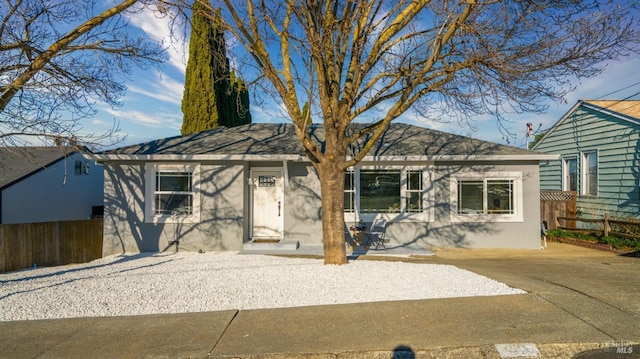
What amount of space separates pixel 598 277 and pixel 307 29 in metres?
7.23

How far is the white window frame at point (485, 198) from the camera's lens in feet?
40.9

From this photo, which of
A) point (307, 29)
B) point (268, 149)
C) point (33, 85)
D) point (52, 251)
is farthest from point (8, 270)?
point (307, 29)

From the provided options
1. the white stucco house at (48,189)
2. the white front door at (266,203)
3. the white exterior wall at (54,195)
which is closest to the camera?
the white front door at (266,203)

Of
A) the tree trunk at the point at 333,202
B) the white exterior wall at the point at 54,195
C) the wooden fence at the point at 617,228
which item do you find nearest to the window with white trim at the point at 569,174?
the wooden fence at the point at 617,228

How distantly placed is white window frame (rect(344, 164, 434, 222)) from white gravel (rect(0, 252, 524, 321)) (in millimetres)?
3861

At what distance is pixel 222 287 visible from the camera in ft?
22.6

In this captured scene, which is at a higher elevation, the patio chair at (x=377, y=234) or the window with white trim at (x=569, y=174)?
the window with white trim at (x=569, y=174)

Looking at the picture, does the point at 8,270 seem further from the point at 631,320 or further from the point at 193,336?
the point at 631,320

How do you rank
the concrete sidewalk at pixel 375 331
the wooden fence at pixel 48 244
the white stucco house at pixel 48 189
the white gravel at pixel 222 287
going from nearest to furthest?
1. the concrete sidewalk at pixel 375 331
2. the white gravel at pixel 222 287
3. the wooden fence at pixel 48 244
4. the white stucco house at pixel 48 189

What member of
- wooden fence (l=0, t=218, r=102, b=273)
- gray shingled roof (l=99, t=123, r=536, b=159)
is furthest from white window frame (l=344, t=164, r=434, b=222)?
wooden fence (l=0, t=218, r=102, b=273)

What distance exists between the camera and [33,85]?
8133 millimetres

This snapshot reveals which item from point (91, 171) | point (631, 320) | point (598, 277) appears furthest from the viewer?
point (91, 171)

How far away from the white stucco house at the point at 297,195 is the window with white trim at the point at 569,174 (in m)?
6.14

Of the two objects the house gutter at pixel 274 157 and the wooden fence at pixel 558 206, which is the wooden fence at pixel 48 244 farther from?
the wooden fence at pixel 558 206
